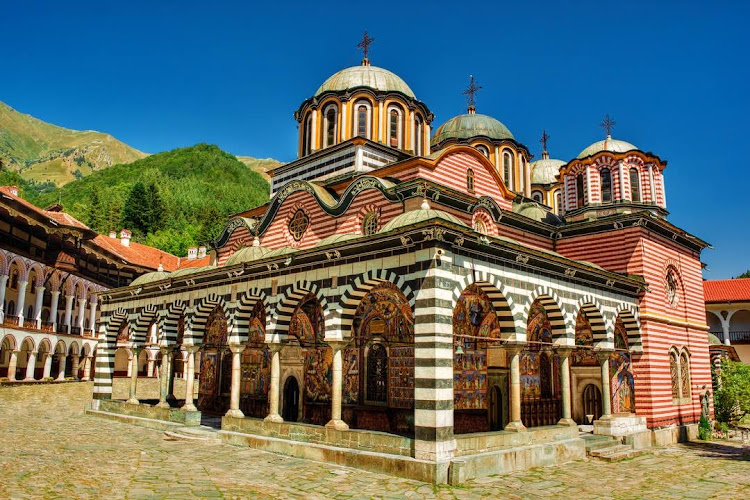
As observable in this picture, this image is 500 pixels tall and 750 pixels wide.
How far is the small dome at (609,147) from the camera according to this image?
805 inches

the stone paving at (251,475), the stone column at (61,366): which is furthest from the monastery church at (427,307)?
the stone column at (61,366)

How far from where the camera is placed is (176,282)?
16734mm

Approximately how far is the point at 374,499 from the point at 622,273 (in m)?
11.2

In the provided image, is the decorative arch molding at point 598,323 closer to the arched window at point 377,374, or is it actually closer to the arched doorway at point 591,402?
the arched doorway at point 591,402

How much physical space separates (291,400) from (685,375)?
1150 cm

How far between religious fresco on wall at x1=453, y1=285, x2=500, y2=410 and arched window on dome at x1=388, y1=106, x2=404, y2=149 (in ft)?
23.2

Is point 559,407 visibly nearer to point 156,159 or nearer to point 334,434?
point 334,434

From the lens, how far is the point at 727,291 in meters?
37.0

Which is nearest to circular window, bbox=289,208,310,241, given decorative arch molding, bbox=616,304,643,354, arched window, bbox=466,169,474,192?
arched window, bbox=466,169,474,192

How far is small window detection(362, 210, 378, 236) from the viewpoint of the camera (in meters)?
16.0

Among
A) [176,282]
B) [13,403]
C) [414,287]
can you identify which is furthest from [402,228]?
A: [13,403]

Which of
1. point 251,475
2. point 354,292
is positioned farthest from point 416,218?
point 251,475

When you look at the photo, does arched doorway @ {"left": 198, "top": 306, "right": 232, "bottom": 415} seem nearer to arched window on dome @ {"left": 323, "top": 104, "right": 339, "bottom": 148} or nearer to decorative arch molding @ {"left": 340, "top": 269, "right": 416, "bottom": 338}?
arched window on dome @ {"left": 323, "top": 104, "right": 339, "bottom": 148}

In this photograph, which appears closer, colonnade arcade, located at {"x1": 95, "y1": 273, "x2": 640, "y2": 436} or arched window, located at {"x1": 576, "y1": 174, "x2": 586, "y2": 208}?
colonnade arcade, located at {"x1": 95, "y1": 273, "x2": 640, "y2": 436}
